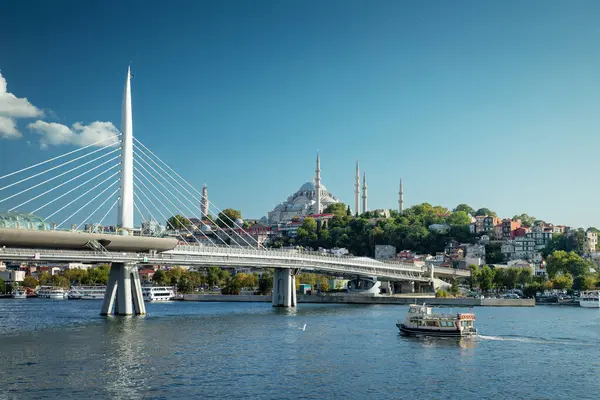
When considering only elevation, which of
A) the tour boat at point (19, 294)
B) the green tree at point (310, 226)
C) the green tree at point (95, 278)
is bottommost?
the tour boat at point (19, 294)

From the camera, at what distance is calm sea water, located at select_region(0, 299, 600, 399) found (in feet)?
76.4

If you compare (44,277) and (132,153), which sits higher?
(132,153)

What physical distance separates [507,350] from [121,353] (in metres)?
17.0

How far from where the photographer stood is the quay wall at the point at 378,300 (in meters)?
73.2

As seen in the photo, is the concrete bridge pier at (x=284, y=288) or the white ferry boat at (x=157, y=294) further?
the white ferry boat at (x=157, y=294)

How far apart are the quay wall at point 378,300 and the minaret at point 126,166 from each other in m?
31.3

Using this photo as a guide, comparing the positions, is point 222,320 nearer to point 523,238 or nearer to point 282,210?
point 523,238

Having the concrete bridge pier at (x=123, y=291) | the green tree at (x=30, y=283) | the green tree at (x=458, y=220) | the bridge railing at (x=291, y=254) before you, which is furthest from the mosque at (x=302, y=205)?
the concrete bridge pier at (x=123, y=291)

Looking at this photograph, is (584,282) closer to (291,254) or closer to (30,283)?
(291,254)

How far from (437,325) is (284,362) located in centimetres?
1314

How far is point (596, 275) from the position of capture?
9062cm

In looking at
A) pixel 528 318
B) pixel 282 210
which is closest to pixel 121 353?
Answer: pixel 528 318

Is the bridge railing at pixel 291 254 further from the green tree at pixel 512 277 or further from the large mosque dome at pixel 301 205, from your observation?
the large mosque dome at pixel 301 205

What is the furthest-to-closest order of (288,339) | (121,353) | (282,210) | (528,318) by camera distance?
1. (282,210)
2. (528,318)
3. (288,339)
4. (121,353)
